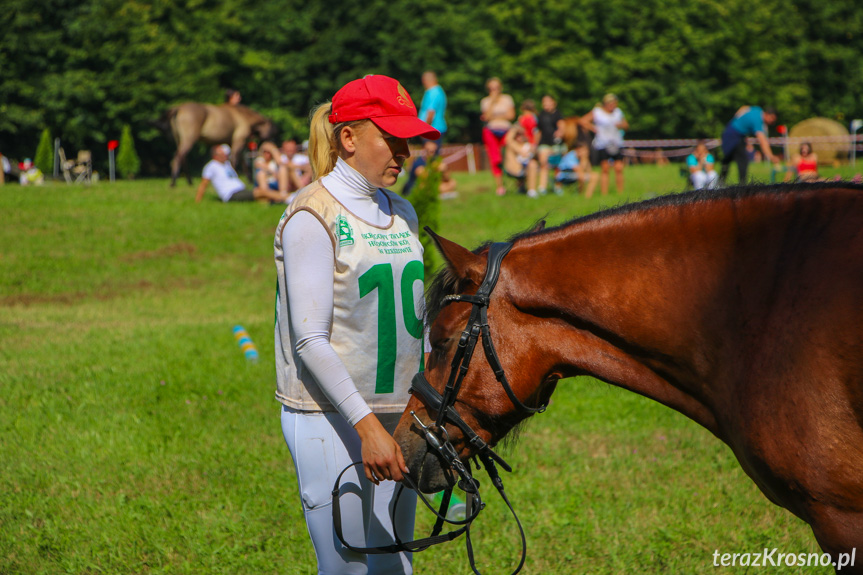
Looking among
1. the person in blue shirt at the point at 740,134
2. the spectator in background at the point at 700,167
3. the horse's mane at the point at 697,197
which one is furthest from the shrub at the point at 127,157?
the horse's mane at the point at 697,197

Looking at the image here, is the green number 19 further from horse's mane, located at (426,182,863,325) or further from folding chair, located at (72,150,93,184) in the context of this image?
folding chair, located at (72,150,93,184)

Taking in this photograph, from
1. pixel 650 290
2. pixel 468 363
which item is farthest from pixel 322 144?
pixel 650 290

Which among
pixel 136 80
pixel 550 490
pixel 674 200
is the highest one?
pixel 136 80

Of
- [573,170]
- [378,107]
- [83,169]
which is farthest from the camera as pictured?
[83,169]

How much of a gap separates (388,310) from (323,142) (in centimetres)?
61

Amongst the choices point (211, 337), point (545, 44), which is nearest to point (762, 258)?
point (211, 337)

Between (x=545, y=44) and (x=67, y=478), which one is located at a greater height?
(x=545, y=44)

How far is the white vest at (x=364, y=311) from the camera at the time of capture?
2514 mm

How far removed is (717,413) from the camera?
2271 millimetres

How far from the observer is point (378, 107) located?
8.19 ft

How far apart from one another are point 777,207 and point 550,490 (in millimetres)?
2945

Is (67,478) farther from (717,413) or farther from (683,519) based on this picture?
(717,413)

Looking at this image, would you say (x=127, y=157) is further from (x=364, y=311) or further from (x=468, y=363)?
(x=468, y=363)

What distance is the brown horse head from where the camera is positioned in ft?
7.61
